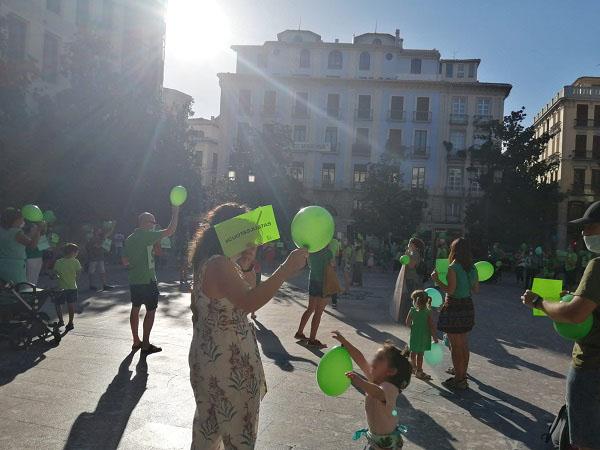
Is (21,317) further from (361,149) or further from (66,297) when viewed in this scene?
(361,149)

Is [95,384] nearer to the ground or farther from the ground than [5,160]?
nearer to the ground

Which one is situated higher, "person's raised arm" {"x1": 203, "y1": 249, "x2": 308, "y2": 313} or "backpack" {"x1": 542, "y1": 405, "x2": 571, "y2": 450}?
"person's raised arm" {"x1": 203, "y1": 249, "x2": 308, "y2": 313}

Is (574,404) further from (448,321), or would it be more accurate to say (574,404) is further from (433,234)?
(433,234)

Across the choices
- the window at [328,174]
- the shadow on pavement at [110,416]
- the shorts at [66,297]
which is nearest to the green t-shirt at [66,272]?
the shorts at [66,297]

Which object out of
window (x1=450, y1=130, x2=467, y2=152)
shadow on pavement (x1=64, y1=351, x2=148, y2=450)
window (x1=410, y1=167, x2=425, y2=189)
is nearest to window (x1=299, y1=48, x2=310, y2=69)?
window (x1=410, y1=167, x2=425, y2=189)

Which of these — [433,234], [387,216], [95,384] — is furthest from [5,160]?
[433,234]

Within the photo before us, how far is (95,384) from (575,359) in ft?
13.9

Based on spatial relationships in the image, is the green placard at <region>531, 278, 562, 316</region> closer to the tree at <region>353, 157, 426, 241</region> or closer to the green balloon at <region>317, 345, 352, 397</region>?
the green balloon at <region>317, 345, 352, 397</region>

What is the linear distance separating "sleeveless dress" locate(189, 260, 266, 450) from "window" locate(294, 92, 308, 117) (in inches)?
1766

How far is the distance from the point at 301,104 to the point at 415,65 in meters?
10.6

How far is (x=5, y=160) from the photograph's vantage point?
18469mm

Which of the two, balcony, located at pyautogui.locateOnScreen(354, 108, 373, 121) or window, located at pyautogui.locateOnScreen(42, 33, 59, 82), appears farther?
balcony, located at pyautogui.locateOnScreen(354, 108, 373, 121)

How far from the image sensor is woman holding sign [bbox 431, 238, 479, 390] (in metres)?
5.74

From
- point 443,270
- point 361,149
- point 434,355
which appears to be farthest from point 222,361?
point 361,149
